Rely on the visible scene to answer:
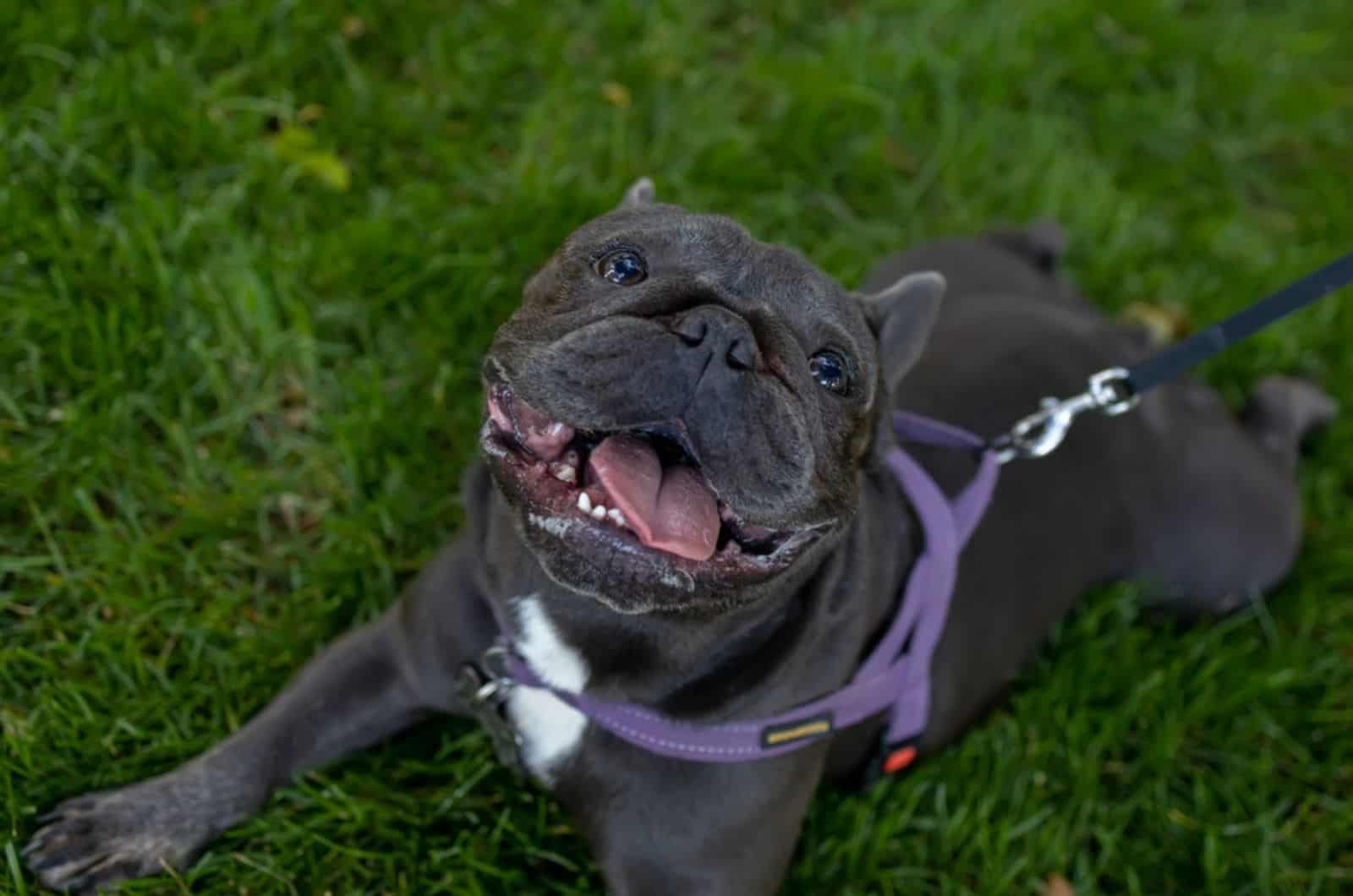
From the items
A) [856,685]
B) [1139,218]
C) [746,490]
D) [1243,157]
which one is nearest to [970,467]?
[856,685]

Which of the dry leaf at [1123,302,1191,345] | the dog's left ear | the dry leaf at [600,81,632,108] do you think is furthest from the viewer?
the dry leaf at [1123,302,1191,345]

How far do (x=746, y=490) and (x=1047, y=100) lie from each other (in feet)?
14.3

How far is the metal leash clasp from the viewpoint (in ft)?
11.6

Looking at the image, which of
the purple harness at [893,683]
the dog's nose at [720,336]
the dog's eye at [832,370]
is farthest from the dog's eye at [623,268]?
the purple harness at [893,683]

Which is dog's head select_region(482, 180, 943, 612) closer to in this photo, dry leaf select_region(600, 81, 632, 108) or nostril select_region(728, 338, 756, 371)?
nostril select_region(728, 338, 756, 371)

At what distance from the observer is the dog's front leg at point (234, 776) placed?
3.08 metres

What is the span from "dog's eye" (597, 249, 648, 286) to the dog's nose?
1.06 ft

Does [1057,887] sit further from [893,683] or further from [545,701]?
[545,701]

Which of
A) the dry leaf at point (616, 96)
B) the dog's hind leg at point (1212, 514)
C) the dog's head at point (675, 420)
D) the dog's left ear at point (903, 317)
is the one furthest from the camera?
the dry leaf at point (616, 96)

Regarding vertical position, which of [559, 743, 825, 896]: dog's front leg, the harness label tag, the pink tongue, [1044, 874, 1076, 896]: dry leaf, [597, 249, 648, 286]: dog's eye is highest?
[597, 249, 648, 286]: dog's eye

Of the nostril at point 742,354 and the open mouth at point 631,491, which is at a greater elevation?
the nostril at point 742,354

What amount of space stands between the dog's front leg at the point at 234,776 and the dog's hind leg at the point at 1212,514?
2471 millimetres

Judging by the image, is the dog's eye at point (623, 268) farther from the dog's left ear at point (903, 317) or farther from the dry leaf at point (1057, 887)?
the dry leaf at point (1057, 887)

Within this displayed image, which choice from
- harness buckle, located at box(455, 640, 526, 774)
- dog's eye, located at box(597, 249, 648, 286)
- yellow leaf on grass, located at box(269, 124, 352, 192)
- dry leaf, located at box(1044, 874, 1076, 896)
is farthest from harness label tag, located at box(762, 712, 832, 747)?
yellow leaf on grass, located at box(269, 124, 352, 192)
